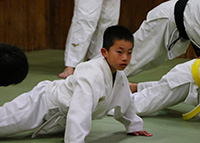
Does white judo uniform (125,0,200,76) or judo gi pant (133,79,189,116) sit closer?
judo gi pant (133,79,189,116)

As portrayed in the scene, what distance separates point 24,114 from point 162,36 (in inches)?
51.9

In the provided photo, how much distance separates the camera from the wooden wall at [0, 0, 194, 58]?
511 centimetres

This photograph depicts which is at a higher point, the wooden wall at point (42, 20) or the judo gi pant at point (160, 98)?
the judo gi pant at point (160, 98)

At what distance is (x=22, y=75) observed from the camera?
190 centimetres

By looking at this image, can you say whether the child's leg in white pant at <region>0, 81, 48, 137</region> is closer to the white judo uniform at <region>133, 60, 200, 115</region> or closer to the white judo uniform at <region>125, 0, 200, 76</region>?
the white judo uniform at <region>133, 60, 200, 115</region>

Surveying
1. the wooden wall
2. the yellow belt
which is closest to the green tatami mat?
the yellow belt

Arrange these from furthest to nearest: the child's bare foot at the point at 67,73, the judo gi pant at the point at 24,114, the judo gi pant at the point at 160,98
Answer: the child's bare foot at the point at 67,73, the judo gi pant at the point at 160,98, the judo gi pant at the point at 24,114

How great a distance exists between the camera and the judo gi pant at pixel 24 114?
1967 mm

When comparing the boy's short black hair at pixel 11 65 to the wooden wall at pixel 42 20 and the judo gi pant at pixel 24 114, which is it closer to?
the judo gi pant at pixel 24 114

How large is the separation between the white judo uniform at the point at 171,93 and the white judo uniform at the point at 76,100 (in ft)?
1.38

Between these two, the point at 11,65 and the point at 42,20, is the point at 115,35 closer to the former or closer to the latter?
the point at 11,65

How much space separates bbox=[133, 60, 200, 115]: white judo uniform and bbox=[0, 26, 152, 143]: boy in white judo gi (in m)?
0.41

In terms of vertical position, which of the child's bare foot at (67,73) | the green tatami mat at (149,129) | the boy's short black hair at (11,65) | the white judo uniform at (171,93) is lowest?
the child's bare foot at (67,73)

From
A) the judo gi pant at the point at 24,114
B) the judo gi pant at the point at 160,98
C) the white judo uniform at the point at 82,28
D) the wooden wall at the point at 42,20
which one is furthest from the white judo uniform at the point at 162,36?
the wooden wall at the point at 42,20
